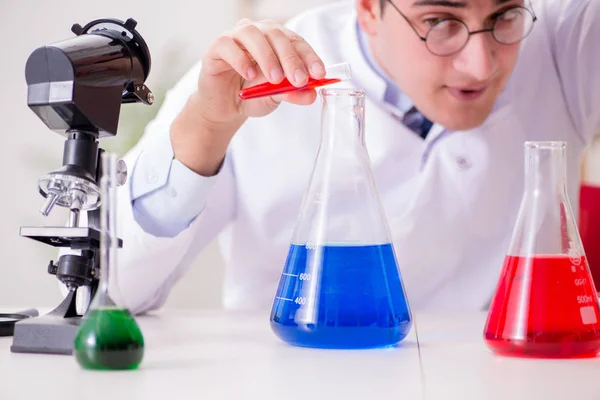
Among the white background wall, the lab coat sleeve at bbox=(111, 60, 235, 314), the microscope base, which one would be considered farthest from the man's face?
the white background wall

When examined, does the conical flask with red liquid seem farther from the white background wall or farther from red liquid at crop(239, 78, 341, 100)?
the white background wall

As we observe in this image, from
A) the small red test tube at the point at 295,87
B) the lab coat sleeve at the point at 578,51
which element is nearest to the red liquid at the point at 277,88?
the small red test tube at the point at 295,87

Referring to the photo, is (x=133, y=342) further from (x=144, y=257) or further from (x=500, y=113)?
(x=500, y=113)

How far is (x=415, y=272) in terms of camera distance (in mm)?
1809

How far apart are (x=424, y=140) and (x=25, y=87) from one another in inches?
90.0

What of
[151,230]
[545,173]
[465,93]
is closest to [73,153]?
[545,173]

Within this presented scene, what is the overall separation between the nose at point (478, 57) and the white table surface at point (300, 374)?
27.6 inches

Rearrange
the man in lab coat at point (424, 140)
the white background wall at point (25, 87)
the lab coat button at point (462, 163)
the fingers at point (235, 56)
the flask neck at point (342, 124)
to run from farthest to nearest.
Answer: the white background wall at point (25, 87), the lab coat button at point (462, 163), the man in lab coat at point (424, 140), the fingers at point (235, 56), the flask neck at point (342, 124)

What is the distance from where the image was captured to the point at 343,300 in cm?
81

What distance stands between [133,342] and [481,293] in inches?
50.0

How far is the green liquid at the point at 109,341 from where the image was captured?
2.26ft

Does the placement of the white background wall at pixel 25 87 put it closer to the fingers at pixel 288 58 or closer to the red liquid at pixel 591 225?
the red liquid at pixel 591 225

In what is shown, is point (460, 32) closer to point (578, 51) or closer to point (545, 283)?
point (578, 51)

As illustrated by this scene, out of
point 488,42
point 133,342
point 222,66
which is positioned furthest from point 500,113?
point 133,342
